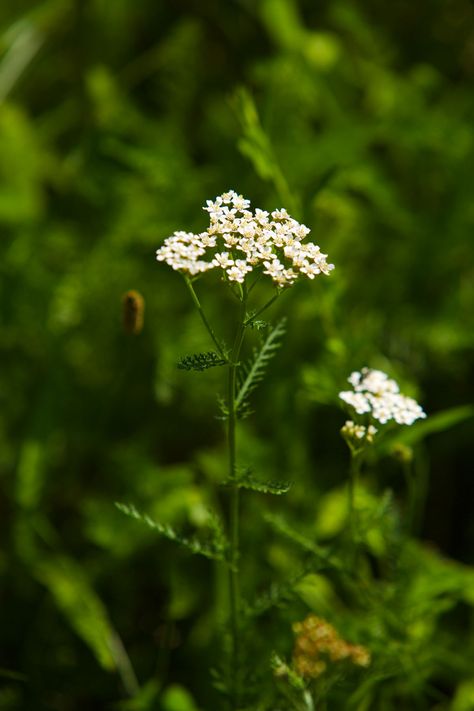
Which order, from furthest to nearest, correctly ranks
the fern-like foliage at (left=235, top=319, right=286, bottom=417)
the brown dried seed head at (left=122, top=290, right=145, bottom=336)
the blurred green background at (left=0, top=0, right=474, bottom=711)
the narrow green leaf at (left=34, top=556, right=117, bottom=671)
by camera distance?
the blurred green background at (left=0, top=0, right=474, bottom=711), the narrow green leaf at (left=34, top=556, right=117, bottom=671), the brown dried seed head at (left=122, top=290, right=145, bottom=336), the fern-like foliage at (left=235, top=319, right=286, bottom=417)

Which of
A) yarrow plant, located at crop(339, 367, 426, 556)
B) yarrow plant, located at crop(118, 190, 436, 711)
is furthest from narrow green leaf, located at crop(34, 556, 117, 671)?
yarrow plant, located at crop(339, 367, 426, 556)

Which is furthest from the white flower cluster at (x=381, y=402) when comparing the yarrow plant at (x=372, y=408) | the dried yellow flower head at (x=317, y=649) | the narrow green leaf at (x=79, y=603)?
the narrow green leaf at (x=79, y=603)

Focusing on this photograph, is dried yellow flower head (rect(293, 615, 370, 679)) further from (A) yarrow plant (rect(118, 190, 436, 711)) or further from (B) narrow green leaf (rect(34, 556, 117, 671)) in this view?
(B) narrow green leaf (rect(34, 556, 117, 671))

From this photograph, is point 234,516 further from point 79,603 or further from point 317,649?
point 79,603

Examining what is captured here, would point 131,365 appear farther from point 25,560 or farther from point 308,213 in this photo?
point 308,213

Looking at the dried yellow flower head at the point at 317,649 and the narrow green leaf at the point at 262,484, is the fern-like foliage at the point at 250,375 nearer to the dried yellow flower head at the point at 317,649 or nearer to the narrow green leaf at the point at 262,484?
the narrow green leaf at the point at 262,484

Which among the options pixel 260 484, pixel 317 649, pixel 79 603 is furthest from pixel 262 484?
pixel 79 603
